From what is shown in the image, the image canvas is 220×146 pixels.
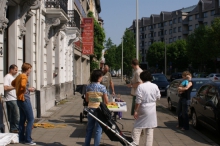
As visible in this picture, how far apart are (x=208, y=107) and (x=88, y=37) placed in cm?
2426

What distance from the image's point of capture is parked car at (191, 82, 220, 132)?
9.60m

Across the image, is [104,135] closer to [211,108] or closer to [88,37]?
[211,108]

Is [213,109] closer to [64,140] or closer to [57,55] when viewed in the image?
[64,140]

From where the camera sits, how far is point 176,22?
114000 millimetres

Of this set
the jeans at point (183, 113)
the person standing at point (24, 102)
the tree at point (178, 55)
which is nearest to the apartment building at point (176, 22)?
the tree at point (178, 55)

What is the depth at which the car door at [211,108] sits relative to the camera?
9664mm

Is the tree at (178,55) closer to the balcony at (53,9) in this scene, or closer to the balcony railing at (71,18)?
the balcony railing at (71,18)

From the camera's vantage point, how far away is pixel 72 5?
27344 mm

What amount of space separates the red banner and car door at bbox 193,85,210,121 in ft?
71.8

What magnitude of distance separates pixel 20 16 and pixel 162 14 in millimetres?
116551

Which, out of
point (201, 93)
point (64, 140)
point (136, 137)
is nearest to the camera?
point (136, 137)

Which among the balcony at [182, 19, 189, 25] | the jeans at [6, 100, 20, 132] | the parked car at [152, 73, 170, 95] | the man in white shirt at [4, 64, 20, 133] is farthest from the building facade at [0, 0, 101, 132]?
the balcony at [182, 19, 189, 25]

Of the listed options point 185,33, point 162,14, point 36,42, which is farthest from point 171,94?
point 162,14

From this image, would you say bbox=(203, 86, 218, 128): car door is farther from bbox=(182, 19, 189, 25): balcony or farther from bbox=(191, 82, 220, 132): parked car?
bbox=(182, 19, 189, 25): balcony
